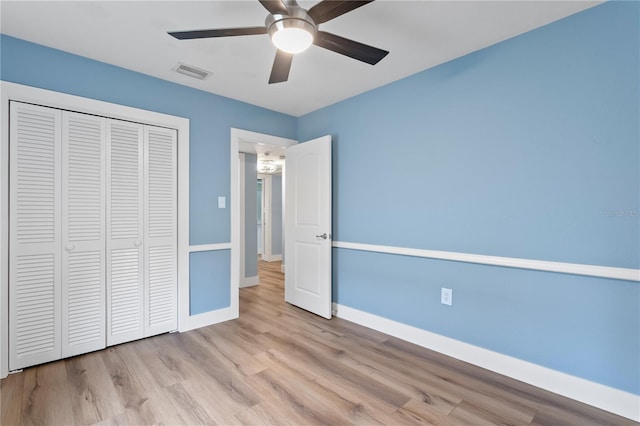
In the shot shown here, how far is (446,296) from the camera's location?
2.50m

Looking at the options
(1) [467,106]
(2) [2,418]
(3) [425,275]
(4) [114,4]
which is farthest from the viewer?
(3) [425,275]

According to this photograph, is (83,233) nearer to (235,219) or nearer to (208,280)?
(208,280)

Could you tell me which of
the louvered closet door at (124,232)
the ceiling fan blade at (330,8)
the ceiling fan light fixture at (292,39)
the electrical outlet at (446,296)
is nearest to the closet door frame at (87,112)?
the louvered closet door at (124,232)

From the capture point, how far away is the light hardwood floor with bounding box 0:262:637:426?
5.64ft

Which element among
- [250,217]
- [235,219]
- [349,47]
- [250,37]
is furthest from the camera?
[250,217]

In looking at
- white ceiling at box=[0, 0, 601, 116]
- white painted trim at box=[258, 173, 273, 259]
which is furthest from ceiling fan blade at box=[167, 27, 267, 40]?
white painted trim at box=[258, 173, 273, 259]

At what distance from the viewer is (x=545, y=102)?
2.02 m

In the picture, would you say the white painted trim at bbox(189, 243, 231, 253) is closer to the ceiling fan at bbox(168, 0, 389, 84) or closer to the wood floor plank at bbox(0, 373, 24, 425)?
the wood floor plank at bbox(0, 373, 24, 425)

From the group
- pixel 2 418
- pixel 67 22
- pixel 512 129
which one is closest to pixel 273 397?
pixel 2 418

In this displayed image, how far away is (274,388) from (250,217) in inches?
128

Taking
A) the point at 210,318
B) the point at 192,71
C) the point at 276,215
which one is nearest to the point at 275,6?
the point at 192,71

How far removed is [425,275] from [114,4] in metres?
2.97

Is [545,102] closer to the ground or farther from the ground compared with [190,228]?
farther from the ground

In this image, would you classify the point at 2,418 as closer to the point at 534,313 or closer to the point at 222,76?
the point at 222,76
